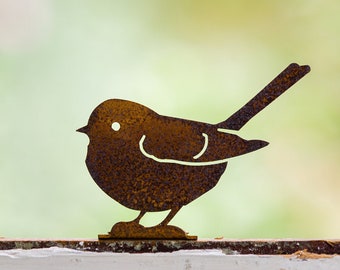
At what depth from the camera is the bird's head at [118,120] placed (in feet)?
3.52

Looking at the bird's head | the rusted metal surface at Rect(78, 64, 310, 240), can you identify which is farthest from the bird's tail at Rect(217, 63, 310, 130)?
the bird's head

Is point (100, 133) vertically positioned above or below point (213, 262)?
above

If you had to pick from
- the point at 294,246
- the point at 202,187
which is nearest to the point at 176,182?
the point at 202,187

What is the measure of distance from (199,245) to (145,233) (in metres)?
0.08

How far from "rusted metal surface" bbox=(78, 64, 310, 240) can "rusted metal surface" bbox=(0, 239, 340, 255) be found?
0.02 meters

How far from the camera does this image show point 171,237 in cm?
105

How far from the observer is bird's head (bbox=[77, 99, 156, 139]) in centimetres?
107

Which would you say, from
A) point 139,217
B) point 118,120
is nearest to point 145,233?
point 139,217

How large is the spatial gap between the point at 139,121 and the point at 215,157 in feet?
0.41

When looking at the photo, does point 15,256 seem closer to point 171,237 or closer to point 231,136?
point 171,237

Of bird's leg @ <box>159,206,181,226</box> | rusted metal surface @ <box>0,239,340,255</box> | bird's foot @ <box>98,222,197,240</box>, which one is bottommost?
rusted metal surface @ <box>0,239,340,255</box>

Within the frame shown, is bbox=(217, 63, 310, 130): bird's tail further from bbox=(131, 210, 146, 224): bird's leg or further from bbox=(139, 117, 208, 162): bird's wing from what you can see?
bbox=(131, 210, 146, 224): bird's leg

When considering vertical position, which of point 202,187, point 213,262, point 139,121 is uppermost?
point 139,121

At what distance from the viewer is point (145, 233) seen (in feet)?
3.44
